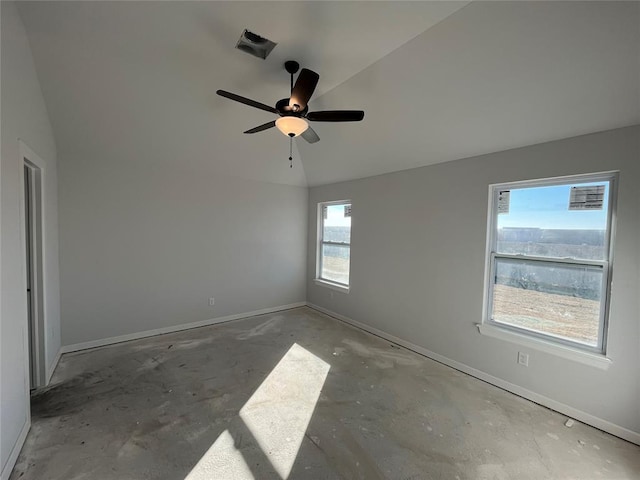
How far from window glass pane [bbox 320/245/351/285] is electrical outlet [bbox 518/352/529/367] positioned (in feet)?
8.33

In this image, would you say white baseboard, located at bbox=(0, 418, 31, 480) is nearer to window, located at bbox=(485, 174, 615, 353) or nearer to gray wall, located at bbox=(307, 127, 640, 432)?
gray wall, located at bbox=(307, 127, 640, 432)

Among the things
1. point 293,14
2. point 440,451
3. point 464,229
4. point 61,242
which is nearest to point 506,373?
point 440,451

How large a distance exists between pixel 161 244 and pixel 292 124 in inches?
111

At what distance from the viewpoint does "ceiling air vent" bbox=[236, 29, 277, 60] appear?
208cm

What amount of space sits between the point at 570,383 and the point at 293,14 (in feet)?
12.1

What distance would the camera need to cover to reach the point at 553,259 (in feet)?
8.00

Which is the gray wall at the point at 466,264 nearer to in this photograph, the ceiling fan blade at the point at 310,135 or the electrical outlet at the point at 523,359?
the electrical outlet at the point at 523,359

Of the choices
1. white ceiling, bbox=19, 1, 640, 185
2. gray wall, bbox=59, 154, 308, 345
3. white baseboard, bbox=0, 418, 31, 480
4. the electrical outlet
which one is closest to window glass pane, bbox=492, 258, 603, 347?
the electrical outlet

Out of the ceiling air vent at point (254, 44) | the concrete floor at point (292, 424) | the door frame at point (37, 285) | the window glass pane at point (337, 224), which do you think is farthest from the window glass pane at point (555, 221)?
the door frame at point (37, 285)

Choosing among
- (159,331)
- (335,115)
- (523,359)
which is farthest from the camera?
(159,331)

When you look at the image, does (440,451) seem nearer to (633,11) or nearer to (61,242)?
(633,11)

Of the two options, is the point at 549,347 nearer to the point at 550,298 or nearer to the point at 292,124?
the point at 550,298

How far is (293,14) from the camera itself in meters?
1.92

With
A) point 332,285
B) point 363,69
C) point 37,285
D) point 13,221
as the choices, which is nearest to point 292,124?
point 363,69
